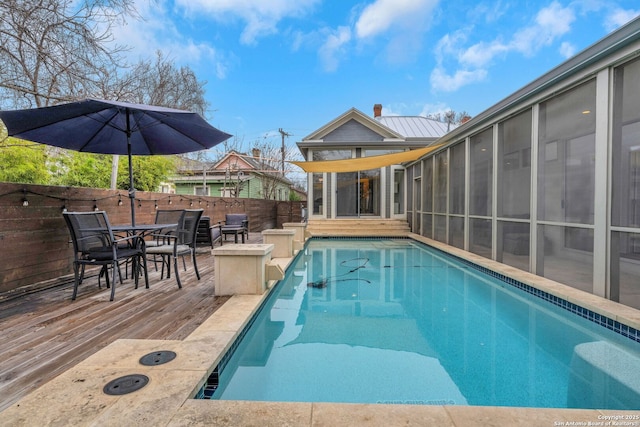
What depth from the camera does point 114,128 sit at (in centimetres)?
413

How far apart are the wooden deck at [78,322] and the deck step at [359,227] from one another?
7.82 m

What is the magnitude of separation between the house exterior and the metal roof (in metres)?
8.39

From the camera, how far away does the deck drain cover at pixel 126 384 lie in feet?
5.46

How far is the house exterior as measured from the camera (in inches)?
123

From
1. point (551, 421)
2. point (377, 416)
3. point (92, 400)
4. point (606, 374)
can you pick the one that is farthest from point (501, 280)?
point (92, 400)

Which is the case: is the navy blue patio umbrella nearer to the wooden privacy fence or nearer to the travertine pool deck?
the wooden privacy fence

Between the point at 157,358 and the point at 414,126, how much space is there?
51.0ft

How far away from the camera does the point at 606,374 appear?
2.29 metres

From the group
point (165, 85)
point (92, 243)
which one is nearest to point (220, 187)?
point (165, 85)

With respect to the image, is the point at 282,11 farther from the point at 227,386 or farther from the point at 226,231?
the point at 227,386

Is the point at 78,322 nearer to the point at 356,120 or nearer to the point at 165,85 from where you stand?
the point at 165,85

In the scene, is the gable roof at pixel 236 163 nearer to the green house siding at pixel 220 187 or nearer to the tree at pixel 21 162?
the green house siding at pixel 220 187

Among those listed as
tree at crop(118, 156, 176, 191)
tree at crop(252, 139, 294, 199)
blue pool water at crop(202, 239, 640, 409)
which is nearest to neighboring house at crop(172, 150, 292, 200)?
tree at crop(252, 139, 294, 199)

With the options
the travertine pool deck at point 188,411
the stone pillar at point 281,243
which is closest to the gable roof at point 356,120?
the stone pillar at point 281,243
